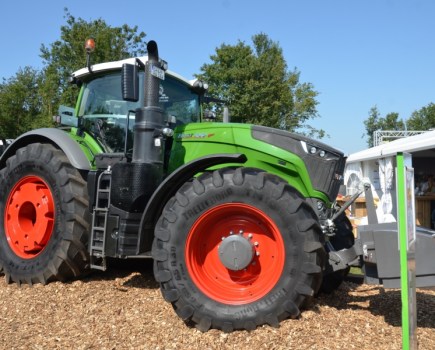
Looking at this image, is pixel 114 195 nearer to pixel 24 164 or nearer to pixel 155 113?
pixel 155 113

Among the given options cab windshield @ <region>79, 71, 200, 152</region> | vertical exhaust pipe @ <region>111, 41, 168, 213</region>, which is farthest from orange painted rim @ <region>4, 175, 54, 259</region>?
vertical exhaust pipe @ <region>111, 41, 168, 213</region>

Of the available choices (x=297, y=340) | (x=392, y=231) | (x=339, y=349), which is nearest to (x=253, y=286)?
(x=297, y=340)

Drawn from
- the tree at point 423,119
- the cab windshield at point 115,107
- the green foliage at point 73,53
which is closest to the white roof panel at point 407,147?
the cab windshield at point 115,107

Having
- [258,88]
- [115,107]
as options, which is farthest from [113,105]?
[258,88]

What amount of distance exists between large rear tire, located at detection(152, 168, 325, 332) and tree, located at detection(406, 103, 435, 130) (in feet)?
168

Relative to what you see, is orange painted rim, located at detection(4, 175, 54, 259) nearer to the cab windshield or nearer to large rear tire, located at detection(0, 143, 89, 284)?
large rear tire, located at detection(0, 143, 89, 284)

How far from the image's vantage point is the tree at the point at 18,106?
25.7 m

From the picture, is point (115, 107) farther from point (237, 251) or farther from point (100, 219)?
point (237, 251)

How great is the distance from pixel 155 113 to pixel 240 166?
89 centimetres

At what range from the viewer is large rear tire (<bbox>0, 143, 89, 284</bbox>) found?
453 cm

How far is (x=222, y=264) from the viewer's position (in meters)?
3.71

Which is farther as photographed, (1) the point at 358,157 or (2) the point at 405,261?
(1) the point at 358,157

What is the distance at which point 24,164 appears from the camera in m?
4.93

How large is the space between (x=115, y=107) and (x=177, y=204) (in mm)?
1838
